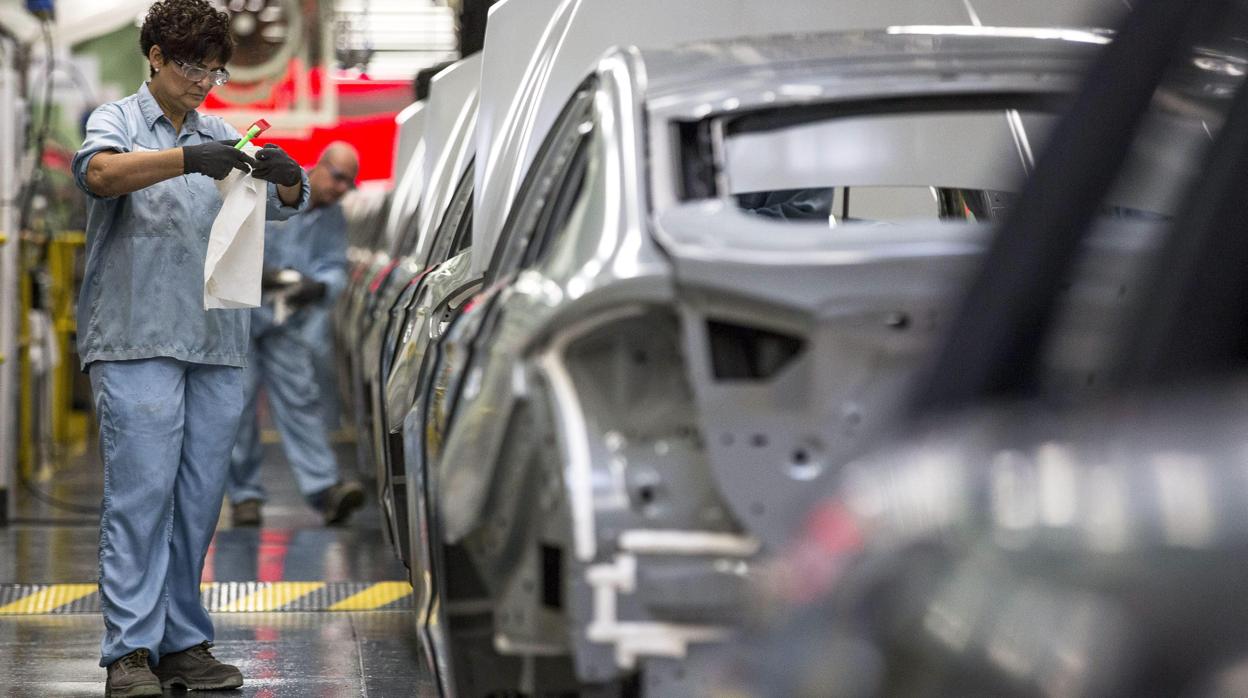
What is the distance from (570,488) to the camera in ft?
8.61

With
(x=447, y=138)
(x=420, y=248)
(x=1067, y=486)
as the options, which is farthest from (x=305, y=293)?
(x=1067, y=486)

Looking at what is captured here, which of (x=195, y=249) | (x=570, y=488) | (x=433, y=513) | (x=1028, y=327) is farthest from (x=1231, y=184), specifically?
(x=195, y=249)

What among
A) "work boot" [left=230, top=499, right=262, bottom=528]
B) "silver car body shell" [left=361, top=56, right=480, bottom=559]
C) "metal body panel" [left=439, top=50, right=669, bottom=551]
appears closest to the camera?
"metal body panel" [left=439, top=50, right=669, bottom=551]

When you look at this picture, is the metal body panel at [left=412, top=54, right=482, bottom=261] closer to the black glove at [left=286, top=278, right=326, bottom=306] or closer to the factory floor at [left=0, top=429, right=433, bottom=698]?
the factory floor at [left=0, top=429, right=433, bottom=698]

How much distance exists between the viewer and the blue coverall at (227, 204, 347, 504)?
906 centimetres

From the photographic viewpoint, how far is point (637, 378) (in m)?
2.75

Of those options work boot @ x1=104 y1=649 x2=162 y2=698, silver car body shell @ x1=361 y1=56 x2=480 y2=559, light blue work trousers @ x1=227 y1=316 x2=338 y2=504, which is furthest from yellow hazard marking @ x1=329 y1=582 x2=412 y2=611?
light blue work trousers @ x1=227 y1=316 x2=338 y2=504

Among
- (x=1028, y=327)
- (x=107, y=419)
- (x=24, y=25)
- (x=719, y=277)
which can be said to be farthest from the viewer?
(x=24, y=25)

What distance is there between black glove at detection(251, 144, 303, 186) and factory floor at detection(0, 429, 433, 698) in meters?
1.38

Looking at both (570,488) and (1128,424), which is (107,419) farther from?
(1128,424)

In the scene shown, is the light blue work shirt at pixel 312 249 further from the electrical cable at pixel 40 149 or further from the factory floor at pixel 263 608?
the electrical cable at pixel 40 149

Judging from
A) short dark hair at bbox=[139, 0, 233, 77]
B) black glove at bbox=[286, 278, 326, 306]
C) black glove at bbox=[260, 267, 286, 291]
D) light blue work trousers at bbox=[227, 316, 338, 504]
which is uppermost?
short dark hair at bbox=[139, 0, 233, 77]

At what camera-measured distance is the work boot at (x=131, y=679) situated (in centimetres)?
487

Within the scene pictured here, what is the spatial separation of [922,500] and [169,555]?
144 inches
